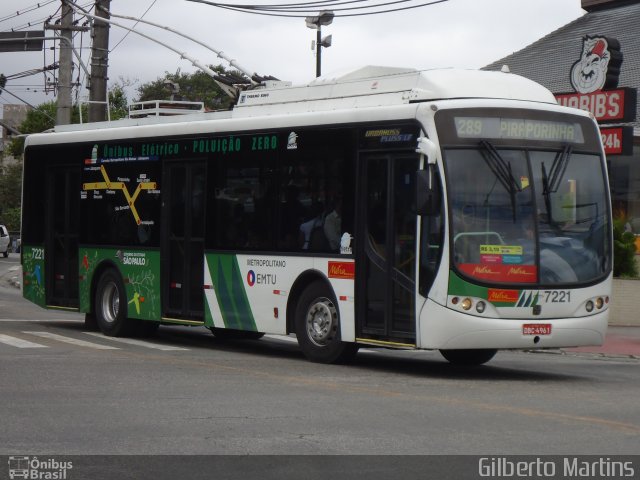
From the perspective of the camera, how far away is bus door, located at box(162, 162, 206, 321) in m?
17.5

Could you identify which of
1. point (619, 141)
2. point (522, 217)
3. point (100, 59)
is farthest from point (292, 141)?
point (100, 59)

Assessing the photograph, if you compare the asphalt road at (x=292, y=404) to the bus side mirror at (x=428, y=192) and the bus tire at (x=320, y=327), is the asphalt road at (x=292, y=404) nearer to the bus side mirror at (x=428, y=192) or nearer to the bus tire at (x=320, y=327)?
the bus tire at (x=320, y=327)

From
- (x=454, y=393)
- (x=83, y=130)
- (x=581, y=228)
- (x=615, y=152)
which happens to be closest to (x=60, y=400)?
(x=454, y=393)

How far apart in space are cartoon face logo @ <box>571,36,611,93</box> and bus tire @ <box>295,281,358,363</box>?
15129mm

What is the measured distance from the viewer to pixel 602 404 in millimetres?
11992

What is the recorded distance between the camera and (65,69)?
33250 millimetres

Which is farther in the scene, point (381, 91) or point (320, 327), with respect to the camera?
point (320, 327)

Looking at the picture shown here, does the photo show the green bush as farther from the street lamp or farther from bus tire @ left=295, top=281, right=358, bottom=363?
bus tire @ left=295, top=281, right=358, bottom=363

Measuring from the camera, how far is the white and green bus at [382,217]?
13797 mm

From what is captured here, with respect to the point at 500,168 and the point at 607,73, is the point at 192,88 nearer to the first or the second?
the point at 607,73

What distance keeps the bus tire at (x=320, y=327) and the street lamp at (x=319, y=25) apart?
587 inches

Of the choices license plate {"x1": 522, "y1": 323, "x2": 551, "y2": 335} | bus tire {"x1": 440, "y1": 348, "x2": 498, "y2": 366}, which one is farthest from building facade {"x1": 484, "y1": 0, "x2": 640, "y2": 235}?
license plate {"x1": 522, "y1": 323, "x2": 551, "y2": 335}

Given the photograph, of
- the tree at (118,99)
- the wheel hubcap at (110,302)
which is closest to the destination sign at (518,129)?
the wheel hubcap at (110,302)

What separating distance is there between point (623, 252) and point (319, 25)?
964cm
